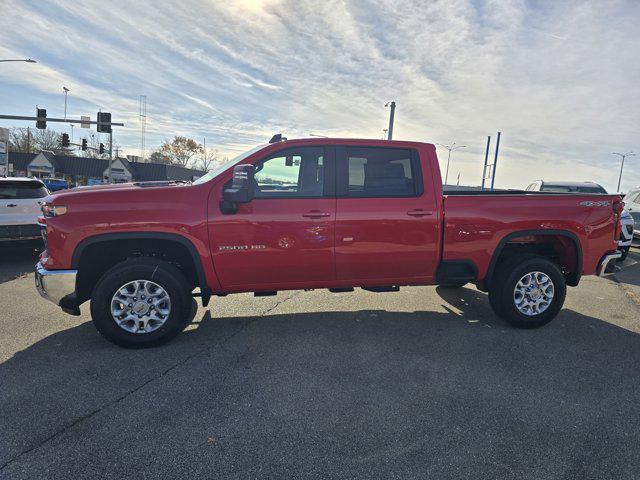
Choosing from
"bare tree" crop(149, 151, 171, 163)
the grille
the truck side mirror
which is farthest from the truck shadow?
"bare tree" crop(149, 151, 171, 163)

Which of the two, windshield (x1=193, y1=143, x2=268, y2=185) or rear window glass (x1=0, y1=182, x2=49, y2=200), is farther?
rear window glass (x1=0, y1=182, x2=49, y2=200)

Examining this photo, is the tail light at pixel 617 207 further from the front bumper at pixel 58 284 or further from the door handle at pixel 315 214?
the front bumper at pixel 58 284

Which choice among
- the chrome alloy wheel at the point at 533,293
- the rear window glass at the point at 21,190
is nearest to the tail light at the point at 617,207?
the chrome alloy wheel at the point at 533,293

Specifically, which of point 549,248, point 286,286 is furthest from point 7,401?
point 549,248

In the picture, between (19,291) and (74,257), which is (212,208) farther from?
(19,291)

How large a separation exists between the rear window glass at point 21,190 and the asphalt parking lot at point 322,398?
3623mm

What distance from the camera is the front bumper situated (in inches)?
150

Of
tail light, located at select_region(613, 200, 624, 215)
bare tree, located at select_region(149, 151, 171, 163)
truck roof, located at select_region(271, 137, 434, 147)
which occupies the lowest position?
tail light, located at select_region(613, 200, 624, 215)

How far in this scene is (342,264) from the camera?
4.26 meters

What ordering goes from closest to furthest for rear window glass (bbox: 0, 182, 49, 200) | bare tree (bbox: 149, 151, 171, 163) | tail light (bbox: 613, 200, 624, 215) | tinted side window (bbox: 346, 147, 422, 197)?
tinted side window (bbox: 346, 147, 422, 197) → tail light (bbox: 613, 200, 624, 215) → rear window glass (bbox: 0, 182, 49, 200) → bare tree (bbox: 149, 151, 171, 163)

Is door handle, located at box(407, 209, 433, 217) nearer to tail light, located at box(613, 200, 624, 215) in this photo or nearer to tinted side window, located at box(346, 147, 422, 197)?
tinted side window, located at box(346, 147, 422, 197)

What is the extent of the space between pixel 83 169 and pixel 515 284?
70571 millimetres

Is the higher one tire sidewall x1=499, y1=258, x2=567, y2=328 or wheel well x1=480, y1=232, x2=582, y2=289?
wheel well x1=480, y1=232, x2=582, y2=289

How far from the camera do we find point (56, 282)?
12.5ft
